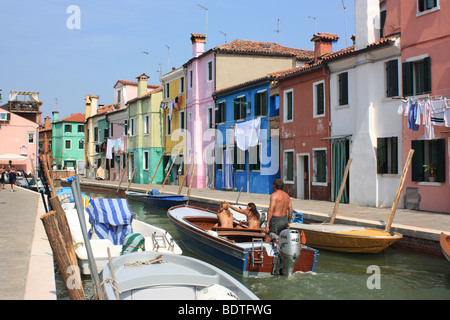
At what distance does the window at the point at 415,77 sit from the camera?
16.1 meters

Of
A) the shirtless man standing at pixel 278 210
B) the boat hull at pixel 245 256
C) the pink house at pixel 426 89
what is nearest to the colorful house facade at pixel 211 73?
the pink house at pixel 426 89

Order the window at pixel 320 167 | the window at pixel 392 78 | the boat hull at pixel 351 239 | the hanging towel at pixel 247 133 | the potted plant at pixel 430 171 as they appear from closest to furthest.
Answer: the boat hull at pixel 351 239 → the potted plant at pixel 430 171 → the window at pixel 392 78 → the window at pixel 320 167 → the hanging towel at pixel 247 133

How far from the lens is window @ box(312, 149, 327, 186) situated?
20.9m

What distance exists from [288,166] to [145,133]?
64.5 ft

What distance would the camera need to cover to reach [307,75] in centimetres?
2198

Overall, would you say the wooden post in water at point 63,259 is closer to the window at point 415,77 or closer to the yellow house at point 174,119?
the window at point 415,77

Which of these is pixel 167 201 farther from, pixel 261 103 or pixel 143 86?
pixel 143 86

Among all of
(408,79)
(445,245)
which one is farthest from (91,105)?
(445,245)

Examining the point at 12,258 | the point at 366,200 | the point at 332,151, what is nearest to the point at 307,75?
the point at 332,151

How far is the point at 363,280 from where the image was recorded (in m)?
9.66

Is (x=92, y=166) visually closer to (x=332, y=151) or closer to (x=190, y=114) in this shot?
(x=190, y=114)

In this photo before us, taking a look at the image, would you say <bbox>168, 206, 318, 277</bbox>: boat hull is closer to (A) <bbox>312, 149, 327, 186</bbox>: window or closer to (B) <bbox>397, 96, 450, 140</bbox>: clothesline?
(B) <bbox>397, 96, 450, 140</bbox>: clothesline

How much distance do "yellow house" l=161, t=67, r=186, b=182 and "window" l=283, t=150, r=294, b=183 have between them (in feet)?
40.2

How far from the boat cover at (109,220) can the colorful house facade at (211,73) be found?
19.9 meters
